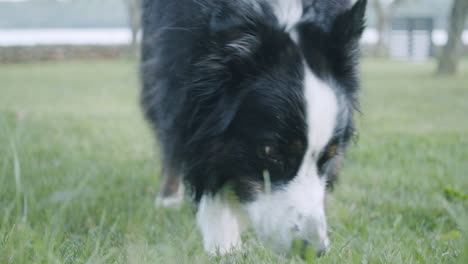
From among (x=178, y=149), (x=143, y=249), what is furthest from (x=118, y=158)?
(x=143, y=249)

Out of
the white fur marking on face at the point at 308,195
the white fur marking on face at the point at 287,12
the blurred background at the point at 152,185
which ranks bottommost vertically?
the blurred background at the point at 152,185

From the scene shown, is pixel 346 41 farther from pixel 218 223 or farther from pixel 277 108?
pixel 218 223

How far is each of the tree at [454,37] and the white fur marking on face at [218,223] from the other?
12.4 m

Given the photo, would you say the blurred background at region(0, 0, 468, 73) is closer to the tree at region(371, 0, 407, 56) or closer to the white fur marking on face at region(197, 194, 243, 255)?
the tree at region(371, 0, 407, 56)

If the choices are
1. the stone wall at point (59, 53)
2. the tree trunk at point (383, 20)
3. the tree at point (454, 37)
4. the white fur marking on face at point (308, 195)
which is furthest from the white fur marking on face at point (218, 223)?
the tree trunk at point (383, 20)

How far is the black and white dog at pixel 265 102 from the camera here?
6.28 ft

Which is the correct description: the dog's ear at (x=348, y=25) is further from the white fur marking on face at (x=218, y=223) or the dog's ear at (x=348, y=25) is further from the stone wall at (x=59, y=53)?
the stone wall at (x=59, y=53)

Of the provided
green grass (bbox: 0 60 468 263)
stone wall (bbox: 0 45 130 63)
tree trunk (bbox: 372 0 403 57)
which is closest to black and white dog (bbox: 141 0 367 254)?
green grass (bbox: 0 60 468 263)

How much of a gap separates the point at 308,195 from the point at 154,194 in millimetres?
1780

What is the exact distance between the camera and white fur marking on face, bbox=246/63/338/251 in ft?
6.19

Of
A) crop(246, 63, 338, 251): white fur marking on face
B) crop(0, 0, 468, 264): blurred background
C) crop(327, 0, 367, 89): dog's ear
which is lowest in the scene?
crop(0, 0, 468, 264): blurred background

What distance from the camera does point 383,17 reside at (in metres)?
31.0

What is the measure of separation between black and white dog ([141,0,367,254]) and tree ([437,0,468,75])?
476 inches

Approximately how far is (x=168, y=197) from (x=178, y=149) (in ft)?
3.89
